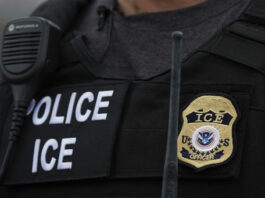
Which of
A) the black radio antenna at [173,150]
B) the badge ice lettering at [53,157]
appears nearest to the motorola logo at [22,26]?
the badge ice lettering at [53,157]

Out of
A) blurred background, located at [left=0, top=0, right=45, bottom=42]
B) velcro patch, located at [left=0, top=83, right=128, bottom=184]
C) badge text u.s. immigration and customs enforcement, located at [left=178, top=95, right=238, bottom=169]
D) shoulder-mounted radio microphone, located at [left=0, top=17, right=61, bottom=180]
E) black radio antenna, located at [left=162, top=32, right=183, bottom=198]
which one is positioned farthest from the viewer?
blurred background, located at [left=0, top=0, right=45, bottom=42]

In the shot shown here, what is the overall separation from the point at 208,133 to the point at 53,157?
1.06 feet

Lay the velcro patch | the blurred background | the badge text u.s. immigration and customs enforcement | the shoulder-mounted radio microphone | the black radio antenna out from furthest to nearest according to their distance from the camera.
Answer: the blurred background < the shoulder-mounted radio microphone < the velcro patch < the badge text u.s. immigration and customs enforcement < the black radio antenna

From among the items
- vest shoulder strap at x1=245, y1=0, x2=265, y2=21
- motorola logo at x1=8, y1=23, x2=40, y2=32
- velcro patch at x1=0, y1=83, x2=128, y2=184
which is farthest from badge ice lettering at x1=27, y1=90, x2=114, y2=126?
vest shoulder strap at x1=245, y1=0, x2=265, y2=21

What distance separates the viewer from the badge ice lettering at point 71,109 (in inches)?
59.9

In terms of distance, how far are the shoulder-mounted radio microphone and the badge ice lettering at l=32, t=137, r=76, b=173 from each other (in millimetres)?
65

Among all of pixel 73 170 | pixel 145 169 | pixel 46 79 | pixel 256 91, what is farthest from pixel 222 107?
pixel 46 79

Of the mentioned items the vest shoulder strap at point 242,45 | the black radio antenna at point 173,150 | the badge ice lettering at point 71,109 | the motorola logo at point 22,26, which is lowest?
the black radio antenna at point 173,150

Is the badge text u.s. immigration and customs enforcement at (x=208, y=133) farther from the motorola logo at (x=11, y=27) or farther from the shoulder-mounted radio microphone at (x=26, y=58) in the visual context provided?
the motorola logo at (x=11, y=27)

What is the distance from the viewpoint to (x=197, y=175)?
1.36 m

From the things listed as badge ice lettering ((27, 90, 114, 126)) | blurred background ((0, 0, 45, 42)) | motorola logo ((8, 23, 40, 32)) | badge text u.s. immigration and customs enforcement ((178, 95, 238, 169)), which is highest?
blurred background ((0, 0, 45, 42))

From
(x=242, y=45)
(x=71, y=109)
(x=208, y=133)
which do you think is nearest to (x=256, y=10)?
(x=242, y=45)

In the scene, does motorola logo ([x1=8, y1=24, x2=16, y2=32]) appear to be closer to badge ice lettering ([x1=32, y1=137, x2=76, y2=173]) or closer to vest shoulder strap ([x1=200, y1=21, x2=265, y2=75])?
badge ice lettering ([x1=32, y1=137, x2=76, y2=173])

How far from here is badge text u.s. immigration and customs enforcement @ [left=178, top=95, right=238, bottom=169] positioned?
136cm
